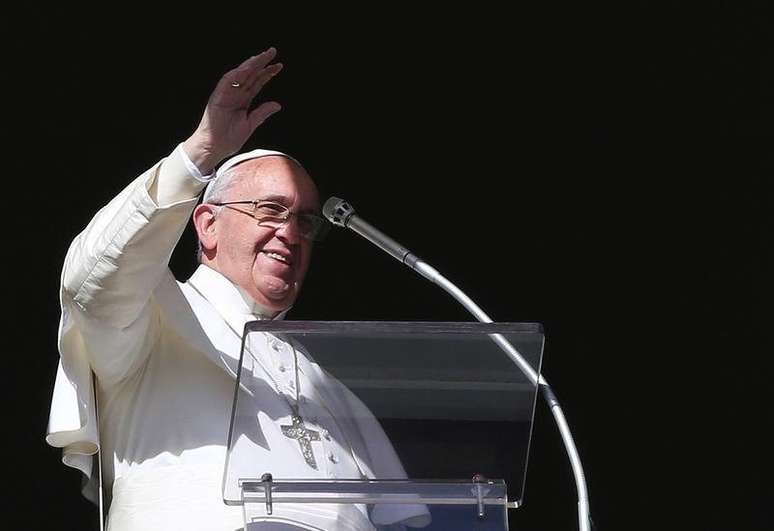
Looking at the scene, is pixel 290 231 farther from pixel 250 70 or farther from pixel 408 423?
pixel 408 423

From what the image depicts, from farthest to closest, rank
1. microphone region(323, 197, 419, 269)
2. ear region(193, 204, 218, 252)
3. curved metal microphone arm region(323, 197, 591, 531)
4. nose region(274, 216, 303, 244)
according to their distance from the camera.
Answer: ear region(193, 204, 218, 252) < nose region(274, 216, 303, 244) < microphone region(323, 197, 419, 269) < curved metal microphone arm region(323, 197, 591, 531)

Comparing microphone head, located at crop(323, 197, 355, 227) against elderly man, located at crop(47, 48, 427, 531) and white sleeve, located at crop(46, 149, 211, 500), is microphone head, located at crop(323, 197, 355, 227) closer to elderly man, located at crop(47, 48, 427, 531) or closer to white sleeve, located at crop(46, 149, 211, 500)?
elderly man, located at crop(47, 48, 427, 531)

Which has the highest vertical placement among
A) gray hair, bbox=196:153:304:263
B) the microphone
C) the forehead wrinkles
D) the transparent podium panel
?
gray hair, bbox=196:153:304:263

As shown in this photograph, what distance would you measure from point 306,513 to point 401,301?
82.2 inches

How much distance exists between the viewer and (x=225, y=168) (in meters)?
4.71

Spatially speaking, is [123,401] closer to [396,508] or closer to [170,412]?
[170,412]

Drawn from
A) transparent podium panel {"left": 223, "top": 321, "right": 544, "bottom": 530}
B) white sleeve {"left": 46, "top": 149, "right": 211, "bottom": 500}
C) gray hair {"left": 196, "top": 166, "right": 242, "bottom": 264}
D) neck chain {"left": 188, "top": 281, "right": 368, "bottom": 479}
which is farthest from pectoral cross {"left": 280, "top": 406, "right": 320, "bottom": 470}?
gray hair {"left": 196, "top": 166, "right": 242, "bottom": 264}

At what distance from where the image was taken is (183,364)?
422 centimetres

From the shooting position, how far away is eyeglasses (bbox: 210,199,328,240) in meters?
4.47

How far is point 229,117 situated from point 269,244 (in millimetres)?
654

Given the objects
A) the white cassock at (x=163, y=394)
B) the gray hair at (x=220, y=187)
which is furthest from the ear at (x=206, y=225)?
the white cassock at (x=163, y=394)

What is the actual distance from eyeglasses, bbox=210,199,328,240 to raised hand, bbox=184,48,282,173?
1.91 feet

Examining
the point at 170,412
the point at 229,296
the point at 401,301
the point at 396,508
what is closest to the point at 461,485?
the point at 396,508

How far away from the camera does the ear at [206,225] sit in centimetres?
459
